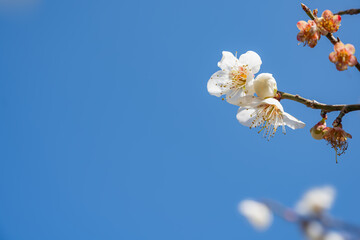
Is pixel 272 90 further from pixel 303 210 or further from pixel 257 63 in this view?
pixel 303 210

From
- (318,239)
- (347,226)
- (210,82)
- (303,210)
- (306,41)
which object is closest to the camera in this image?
(347,226)

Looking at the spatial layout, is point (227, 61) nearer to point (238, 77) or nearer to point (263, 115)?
point (238, 77)

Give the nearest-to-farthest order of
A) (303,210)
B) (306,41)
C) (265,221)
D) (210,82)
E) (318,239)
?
(318,239) → (303,210) → (265,221) → (306,41) → (210,82)

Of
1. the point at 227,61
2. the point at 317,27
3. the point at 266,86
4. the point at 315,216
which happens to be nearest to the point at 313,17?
the point at 317,27

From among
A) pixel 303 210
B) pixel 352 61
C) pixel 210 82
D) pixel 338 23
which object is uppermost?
pixel 210 82

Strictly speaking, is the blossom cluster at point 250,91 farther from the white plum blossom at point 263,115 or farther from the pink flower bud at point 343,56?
the pink flower bud at point 343,56

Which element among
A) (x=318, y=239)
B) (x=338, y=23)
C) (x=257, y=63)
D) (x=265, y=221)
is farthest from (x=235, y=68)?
(x=318, y=239)

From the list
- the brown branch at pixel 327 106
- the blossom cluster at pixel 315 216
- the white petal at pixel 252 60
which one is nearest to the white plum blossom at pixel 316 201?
the blossom cluster at pixel 315 216
